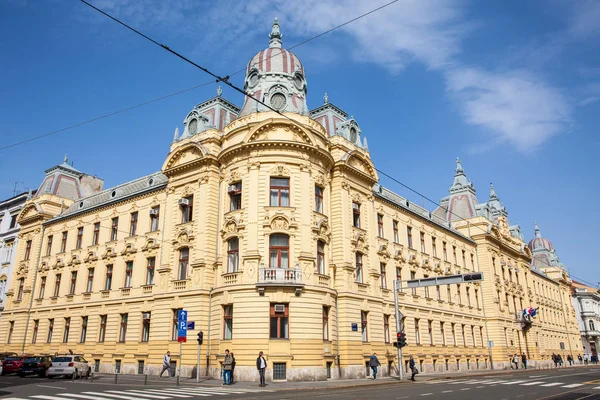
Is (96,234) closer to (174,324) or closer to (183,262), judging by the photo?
(183,262)

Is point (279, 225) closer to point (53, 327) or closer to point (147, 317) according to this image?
point (147, 317)

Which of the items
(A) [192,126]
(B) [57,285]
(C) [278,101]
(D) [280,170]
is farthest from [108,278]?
(C) [278,101]

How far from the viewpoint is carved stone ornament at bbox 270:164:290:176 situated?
32781 millimetres

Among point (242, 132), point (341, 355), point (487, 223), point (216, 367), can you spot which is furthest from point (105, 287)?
point (487, 223)

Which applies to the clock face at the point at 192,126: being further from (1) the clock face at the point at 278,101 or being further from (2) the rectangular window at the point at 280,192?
(2) the rectangular window at the point at 280,192

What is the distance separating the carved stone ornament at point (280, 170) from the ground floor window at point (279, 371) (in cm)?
1216

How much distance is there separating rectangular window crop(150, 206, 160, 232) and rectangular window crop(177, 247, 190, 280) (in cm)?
481

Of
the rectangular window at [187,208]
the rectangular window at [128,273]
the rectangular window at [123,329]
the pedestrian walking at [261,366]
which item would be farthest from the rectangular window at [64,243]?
the pedestrian walking at [261,366]

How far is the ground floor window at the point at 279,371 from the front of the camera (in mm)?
28594

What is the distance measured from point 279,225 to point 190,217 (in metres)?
8.41

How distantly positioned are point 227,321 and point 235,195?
8.64 meters

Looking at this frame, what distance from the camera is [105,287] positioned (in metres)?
41.2

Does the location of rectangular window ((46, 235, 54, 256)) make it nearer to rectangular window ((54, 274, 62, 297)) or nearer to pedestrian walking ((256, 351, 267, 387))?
rectangular window ((54, 274, 62, 297))

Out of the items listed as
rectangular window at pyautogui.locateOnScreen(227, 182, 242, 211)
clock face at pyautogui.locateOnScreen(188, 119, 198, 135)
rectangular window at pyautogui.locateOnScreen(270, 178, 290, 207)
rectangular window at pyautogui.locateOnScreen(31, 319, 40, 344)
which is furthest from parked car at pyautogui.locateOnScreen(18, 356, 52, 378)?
clock face at pyautogui.locateOnScreen(188, 119, 198, 135)
